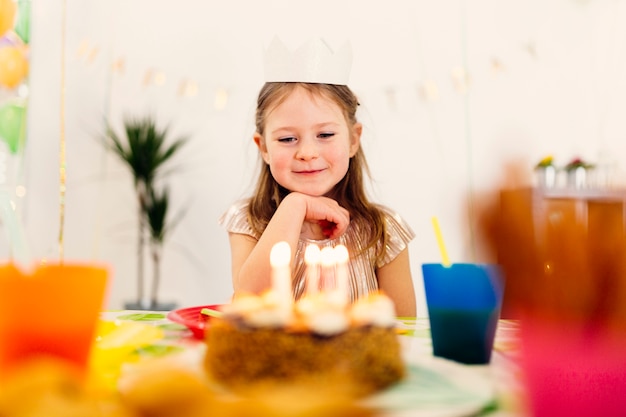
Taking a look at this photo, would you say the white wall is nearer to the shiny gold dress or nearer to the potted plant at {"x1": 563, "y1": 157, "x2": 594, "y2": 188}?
the potted plant at {"x1": 563, "y1": 157, "x2": 594, "y2": 188}

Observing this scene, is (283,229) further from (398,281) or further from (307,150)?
(398,281)

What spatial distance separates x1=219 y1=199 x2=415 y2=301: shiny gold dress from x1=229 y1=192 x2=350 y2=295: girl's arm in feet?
0.35

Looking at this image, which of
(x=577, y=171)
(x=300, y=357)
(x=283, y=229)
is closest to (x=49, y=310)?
(x=300, y=357)

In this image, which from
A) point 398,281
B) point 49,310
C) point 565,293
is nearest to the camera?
point 565,293

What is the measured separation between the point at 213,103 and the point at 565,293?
106 inches

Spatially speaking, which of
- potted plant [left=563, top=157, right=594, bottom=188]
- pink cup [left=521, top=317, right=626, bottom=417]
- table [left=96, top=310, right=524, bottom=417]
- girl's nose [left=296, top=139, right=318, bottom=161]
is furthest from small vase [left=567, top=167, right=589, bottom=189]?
pink cup [left=521, top=317, right=626, bottom=417]

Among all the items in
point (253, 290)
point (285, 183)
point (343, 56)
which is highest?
point (343, 56)

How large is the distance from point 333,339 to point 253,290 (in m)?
0.77

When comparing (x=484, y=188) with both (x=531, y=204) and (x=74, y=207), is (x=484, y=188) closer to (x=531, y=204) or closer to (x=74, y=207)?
(x=531, y=204)

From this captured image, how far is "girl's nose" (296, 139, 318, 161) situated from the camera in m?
1.34

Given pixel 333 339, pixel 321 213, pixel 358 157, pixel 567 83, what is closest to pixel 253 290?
pixel 321 213

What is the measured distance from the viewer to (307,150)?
52.8 inches

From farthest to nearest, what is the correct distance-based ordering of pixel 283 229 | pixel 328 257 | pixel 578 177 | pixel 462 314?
pixel 578 177 → pixel 283 229 → pixel 328 257 → pixel 462 314

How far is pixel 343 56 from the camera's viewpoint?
1446 mm
